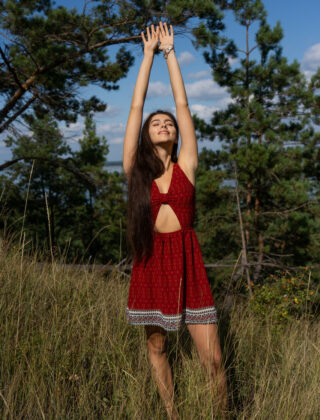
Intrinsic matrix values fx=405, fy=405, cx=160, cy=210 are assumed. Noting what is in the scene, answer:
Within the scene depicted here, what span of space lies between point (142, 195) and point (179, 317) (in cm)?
64

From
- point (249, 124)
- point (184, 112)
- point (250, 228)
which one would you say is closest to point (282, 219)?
point (250, 228)

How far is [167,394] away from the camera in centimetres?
194

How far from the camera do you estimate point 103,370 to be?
6.91ft

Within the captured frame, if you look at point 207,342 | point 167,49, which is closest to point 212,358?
point 207,342

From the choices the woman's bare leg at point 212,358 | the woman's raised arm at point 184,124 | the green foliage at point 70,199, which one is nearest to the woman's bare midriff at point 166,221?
the woman's raised arm at point 184,124

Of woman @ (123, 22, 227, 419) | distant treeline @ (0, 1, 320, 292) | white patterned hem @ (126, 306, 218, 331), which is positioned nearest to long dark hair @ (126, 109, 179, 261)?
woman @ (123, 22, 227, 419)

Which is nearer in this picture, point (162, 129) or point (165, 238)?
Answer: point (165, 238)

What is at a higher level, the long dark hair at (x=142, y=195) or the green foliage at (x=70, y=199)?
the green foliage at (x=70, y=199)

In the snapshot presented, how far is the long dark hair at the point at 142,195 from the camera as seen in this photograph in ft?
6.79

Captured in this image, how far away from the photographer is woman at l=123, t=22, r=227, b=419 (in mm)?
1937

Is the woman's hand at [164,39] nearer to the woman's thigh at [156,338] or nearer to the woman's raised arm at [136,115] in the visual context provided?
the woman's raised arm at [136,115]

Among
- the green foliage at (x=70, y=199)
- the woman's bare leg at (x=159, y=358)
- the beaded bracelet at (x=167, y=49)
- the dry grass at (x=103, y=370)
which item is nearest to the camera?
the dry grass at (x=103, y=370)

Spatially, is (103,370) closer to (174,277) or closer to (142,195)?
(174,277)

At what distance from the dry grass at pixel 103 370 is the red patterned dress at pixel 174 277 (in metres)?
0.17
